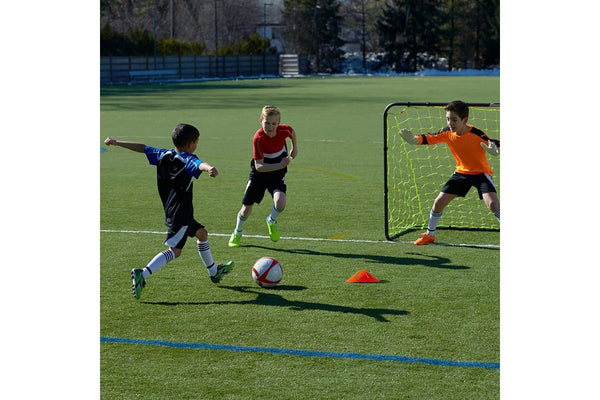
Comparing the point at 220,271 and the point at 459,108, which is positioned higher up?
the point at 459,108

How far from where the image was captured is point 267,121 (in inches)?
332

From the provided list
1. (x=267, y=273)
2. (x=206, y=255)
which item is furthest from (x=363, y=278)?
(x=206, y=255)

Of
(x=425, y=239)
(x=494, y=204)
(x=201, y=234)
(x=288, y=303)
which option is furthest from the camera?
(x=425, y=239)

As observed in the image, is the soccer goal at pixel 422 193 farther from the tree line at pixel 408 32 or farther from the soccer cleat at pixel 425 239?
the tree line at pixel 408 32

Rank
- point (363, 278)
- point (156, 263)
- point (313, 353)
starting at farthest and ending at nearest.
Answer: point (363, 278)
point (156, 263)
point (313, 353)

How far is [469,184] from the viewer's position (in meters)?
8.93

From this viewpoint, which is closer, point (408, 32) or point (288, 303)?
point (288, 303)

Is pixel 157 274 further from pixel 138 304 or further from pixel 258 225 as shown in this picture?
pixel 258 225

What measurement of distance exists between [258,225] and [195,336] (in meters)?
4.58

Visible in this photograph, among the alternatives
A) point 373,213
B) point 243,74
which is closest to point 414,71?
point 243,74

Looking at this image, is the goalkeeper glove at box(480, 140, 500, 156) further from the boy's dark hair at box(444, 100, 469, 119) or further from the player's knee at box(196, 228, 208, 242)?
the player's knee at box(196, 228, 208, 242)

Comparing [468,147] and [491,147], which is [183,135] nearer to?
[491,147]

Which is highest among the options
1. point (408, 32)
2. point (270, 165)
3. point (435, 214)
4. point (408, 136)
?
point (408, 32)

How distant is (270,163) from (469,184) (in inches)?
81.0
